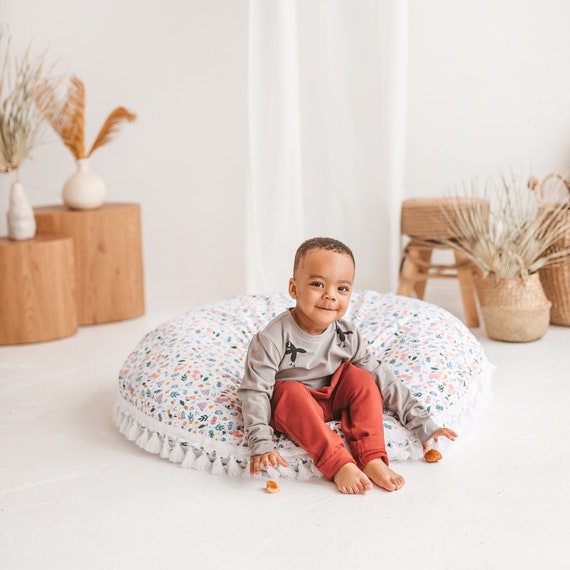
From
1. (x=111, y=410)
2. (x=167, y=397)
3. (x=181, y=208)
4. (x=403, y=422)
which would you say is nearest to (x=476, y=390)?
(x=403, y=422)

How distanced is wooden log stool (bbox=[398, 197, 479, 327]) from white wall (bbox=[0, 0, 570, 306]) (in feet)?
1.99

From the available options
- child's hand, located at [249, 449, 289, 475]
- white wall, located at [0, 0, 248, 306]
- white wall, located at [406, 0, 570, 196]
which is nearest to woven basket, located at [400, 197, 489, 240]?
white wall, located at [406, 0, 570, 196]

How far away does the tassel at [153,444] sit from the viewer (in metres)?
2.18

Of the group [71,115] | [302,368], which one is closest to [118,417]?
[302,368]

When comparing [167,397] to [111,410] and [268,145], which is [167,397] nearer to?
[111,410]

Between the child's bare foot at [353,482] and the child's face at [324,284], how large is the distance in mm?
341

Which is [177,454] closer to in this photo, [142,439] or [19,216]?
[142,439]

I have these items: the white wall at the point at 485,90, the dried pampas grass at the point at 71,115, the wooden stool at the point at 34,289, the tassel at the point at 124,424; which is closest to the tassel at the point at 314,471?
the tassel at the point at 124,424

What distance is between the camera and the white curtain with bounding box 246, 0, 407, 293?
11.2 feet

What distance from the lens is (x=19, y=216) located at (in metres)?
3.41

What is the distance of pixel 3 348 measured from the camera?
10.9 ft

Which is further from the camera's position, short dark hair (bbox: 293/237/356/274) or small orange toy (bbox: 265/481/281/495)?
short dark hair (bbox: 293/237/356/274)

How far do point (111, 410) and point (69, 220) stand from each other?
1.23 meters

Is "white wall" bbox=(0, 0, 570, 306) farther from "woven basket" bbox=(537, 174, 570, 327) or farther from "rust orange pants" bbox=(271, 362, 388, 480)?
"rust orange pants" bbox=(271, 362, 388, 480)
